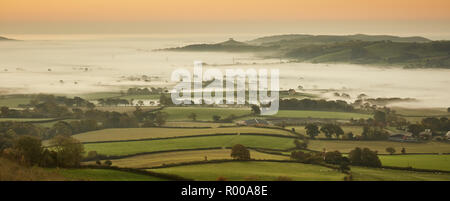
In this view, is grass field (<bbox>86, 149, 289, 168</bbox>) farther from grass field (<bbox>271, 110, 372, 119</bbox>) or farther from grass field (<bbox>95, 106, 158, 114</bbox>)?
grass field (<bbox>95, 106, 158, 114</bbox>)

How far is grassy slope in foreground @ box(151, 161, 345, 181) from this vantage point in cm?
2547

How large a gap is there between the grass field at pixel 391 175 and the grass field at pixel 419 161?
1.76 m

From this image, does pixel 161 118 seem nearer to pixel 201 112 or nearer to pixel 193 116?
pixel 193 116

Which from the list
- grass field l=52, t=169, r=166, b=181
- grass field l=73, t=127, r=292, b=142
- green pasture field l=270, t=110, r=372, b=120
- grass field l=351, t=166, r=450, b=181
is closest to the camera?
grass field l=52, t=169, r=166, b=181

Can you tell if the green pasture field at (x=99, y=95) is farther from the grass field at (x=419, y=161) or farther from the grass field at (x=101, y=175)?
the grass field at (x=101, y=175)

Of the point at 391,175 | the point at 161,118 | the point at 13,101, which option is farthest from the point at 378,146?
the point at 13,101

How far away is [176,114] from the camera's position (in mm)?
56406

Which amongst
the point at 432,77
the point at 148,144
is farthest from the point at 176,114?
the point at 432,77

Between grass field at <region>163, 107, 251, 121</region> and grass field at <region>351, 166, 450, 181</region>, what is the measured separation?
25462 millimetres

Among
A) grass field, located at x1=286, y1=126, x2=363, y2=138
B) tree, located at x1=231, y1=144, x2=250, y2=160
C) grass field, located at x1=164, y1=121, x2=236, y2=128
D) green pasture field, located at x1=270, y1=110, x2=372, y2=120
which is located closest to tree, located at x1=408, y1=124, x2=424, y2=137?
grass field, located at x1=286, y1=126, x2=363, y2=138

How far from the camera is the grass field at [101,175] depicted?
21.7 metres

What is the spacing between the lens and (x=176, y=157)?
33.8m
